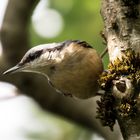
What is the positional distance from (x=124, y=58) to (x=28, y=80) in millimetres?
1367

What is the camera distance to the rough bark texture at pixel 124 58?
2.19 meters

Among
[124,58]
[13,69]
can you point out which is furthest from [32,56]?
[124,58]

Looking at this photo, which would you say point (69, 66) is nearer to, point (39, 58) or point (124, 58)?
point (39, 58)

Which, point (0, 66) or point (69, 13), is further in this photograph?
point (69, 13)

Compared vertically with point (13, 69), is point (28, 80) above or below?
below

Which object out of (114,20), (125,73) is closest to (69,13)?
(114,20)

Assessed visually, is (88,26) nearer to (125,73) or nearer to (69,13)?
(69,13)

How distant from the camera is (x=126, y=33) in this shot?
2410 mm

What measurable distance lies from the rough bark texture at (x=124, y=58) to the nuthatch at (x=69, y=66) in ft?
0.74

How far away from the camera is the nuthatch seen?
8.82ft

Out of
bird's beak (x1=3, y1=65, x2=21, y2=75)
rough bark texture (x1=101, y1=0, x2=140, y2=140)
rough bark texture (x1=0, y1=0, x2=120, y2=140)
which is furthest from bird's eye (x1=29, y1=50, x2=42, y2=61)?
rough bark texture (x1=101, y1=0, x2=140, y2=140)

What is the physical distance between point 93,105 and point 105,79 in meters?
1.28

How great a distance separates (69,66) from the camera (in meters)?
2.81

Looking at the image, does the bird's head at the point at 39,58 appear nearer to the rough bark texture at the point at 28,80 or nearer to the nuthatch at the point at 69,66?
the nuthatch at the point at 69,66
